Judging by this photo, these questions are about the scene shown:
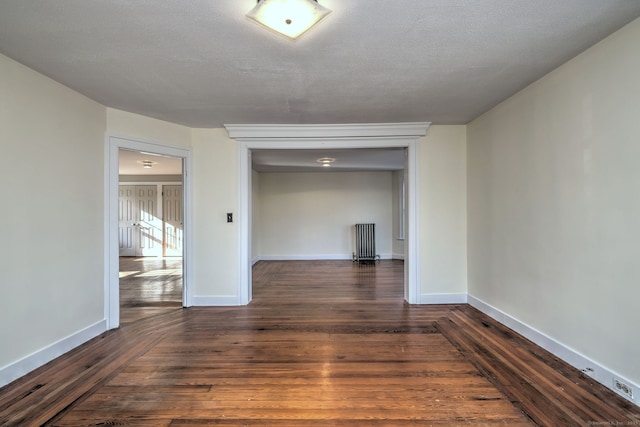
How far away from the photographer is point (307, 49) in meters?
1.85

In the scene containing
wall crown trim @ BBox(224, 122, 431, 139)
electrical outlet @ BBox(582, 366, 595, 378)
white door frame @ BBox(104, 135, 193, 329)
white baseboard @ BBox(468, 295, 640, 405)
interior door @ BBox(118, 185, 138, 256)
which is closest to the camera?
white baseboard @ BBox(468, 295, 640, 405)

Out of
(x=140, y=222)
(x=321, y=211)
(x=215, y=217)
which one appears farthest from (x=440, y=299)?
(x=140, y=222)

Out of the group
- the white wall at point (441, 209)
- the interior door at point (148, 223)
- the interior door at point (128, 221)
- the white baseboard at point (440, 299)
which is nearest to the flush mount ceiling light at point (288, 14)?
the white wall at point (441, 209)

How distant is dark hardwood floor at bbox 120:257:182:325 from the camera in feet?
11.3

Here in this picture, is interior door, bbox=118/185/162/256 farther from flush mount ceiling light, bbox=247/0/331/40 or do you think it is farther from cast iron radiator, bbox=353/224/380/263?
flush mount ceiling light, bbox=247/0/331/40

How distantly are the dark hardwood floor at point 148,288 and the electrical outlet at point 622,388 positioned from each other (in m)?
4.06

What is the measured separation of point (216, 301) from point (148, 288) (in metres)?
1.69

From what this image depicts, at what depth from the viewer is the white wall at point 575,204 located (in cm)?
171

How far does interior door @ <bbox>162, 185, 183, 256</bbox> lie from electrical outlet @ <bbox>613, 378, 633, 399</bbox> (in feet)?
27.6

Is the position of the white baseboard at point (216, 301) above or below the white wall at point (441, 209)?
below

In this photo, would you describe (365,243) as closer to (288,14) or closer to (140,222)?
(288,14)

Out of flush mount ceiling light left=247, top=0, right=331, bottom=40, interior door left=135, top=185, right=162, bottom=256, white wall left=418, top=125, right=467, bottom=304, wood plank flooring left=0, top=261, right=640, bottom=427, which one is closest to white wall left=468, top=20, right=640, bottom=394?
wood plank flooring left=0, top=261, right=640, bottom=427

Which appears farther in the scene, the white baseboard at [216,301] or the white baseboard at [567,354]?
the white baseboard at [216,301]

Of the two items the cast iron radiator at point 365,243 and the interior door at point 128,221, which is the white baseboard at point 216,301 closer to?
the cast iron radiator at point 365,243
